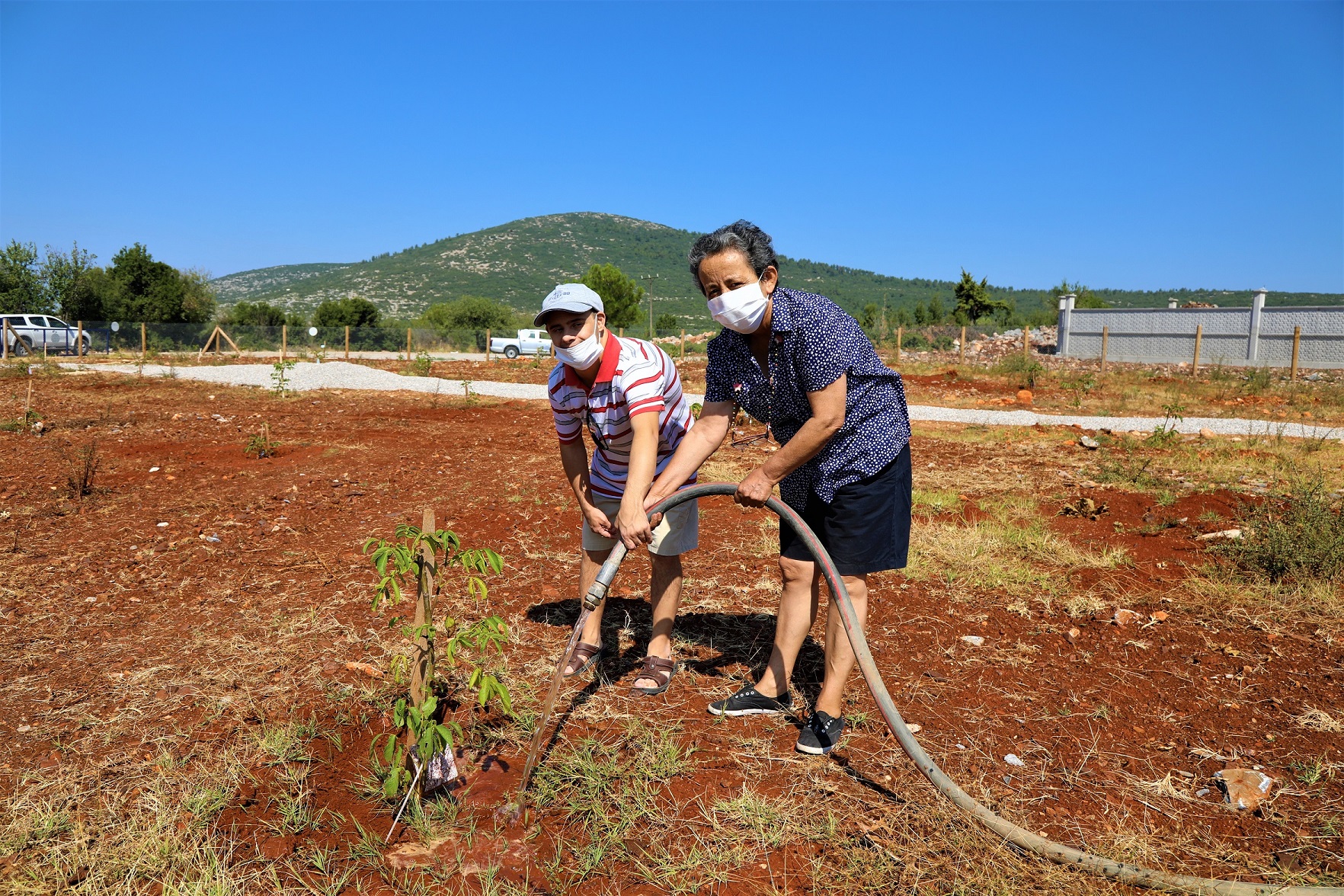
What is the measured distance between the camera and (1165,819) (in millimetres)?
2432

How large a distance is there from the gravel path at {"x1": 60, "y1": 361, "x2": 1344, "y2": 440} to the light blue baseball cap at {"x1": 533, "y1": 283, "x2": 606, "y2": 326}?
26.8 ft

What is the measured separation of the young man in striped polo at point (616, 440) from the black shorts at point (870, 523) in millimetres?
633

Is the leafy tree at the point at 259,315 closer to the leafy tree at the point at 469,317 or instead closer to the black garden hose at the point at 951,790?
the leafy tree at the point at 469,317

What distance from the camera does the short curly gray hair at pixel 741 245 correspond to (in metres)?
2.56

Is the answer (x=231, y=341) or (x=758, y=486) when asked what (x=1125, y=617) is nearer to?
(x=758, y=486)

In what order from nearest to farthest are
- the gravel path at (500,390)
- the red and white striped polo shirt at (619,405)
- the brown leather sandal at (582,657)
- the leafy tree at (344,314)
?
the red and white striped polo shirt at (619,405) → the brown leather sandal at (582,657) → the gravel path at (500,390) → the leafy tree at (344,314)

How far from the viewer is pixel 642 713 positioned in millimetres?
3023

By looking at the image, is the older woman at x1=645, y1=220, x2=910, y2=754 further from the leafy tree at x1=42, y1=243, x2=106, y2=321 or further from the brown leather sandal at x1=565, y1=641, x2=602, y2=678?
the leafy tree at x1=42, y1=243, x2=106, y2=321

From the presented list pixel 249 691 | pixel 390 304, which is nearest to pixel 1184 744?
pixel 249 691

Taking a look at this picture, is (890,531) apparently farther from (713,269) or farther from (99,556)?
(99,556)

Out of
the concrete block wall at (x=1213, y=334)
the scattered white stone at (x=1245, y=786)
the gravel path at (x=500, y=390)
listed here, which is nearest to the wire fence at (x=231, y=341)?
the gravel path at (x=500, y=390)

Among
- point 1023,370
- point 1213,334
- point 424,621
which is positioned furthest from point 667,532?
point 1213,334

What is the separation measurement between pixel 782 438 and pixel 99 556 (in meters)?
4.06

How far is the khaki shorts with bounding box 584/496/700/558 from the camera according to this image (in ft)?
10.2
